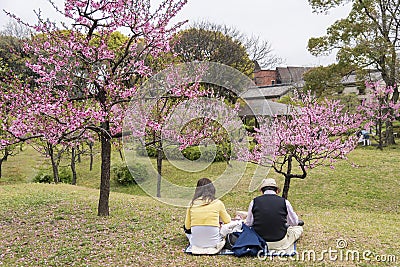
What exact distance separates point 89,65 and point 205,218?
3.28 meters

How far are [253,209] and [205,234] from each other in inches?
27.2

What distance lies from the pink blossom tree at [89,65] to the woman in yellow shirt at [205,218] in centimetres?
215

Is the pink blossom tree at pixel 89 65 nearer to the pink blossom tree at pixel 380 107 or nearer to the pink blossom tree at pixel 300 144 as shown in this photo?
the pink blossom tree at pixel 300 144

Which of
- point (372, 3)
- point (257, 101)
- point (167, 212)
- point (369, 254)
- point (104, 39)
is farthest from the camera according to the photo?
point (372, 3)

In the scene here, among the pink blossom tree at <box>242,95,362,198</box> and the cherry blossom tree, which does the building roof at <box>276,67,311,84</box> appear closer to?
the pink blossom tree at <box>242,95,362,198</box>

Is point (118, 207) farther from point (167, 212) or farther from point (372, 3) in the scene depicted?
point (372, 3)

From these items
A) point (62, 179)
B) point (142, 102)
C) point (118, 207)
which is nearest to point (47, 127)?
point (142, 102)

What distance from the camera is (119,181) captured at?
14.3 m

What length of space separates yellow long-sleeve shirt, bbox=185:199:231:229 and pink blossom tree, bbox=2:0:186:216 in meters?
2.19

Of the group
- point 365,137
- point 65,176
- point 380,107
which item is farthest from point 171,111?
point 365,137

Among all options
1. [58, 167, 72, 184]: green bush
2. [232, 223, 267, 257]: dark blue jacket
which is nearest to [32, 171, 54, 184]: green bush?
[58, 167, 72, 184]: green bush

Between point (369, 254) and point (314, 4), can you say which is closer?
point (369, 254)

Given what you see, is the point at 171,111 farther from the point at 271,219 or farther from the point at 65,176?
the point at 65,176

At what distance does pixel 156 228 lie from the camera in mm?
6277
